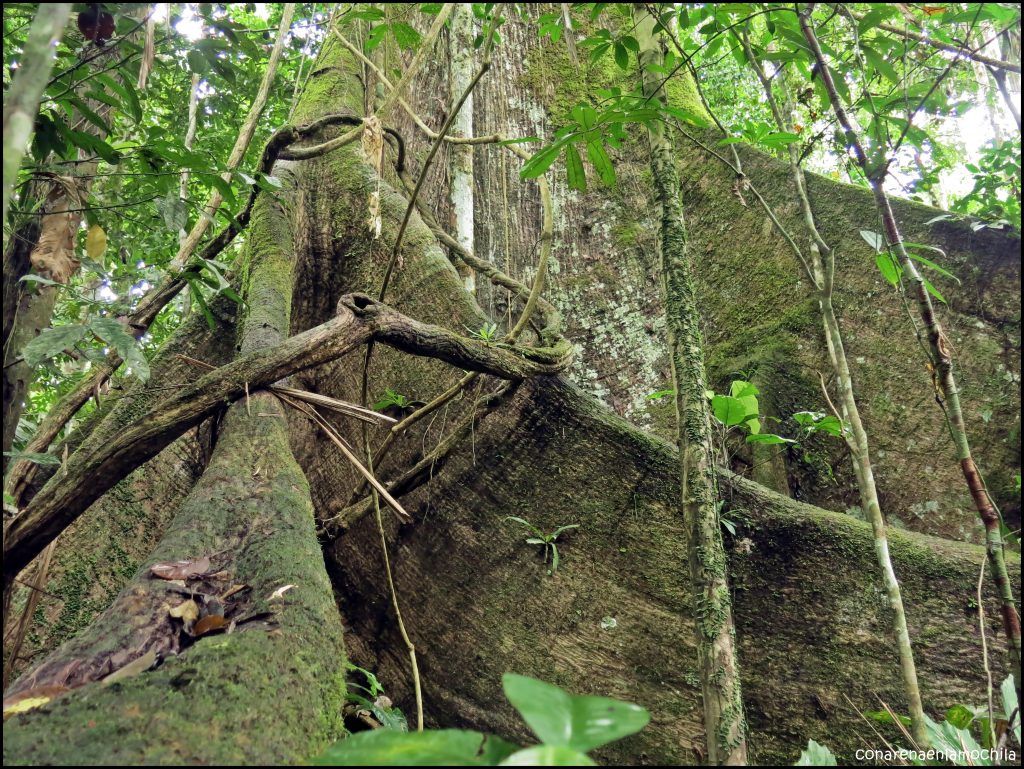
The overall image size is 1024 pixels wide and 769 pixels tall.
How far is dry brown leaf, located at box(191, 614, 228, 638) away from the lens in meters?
1.21

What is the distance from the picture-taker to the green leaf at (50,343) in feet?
4.13

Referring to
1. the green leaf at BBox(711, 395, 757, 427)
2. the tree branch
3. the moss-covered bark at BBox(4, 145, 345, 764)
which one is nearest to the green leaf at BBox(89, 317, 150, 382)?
the tree branch

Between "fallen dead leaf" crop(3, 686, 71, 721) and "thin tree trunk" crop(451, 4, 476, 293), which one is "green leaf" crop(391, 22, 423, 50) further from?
"fallen dead leaf" crop(3, 686, 71, 721)

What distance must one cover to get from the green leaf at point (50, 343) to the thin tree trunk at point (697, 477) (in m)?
1.18

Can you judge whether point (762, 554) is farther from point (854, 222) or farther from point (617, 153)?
point (617, 153)

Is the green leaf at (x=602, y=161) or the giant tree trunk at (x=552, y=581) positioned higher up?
the green leaf at (x=602, y=161)

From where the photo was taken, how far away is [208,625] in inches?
47.5

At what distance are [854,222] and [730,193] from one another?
572mm

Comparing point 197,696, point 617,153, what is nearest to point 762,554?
point 197,696

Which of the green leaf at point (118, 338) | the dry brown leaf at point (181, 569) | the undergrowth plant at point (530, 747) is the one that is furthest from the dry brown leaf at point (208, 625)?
the undergrowth plant at point (530, 747)

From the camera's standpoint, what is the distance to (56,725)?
2.88 ft

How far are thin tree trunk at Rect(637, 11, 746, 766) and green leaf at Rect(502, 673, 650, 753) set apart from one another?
54cm

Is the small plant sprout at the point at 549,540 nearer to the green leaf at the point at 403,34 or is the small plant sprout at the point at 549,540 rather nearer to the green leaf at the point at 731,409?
the green leaf at the point at 731,409

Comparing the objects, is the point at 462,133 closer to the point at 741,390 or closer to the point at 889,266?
the point at 741,390
